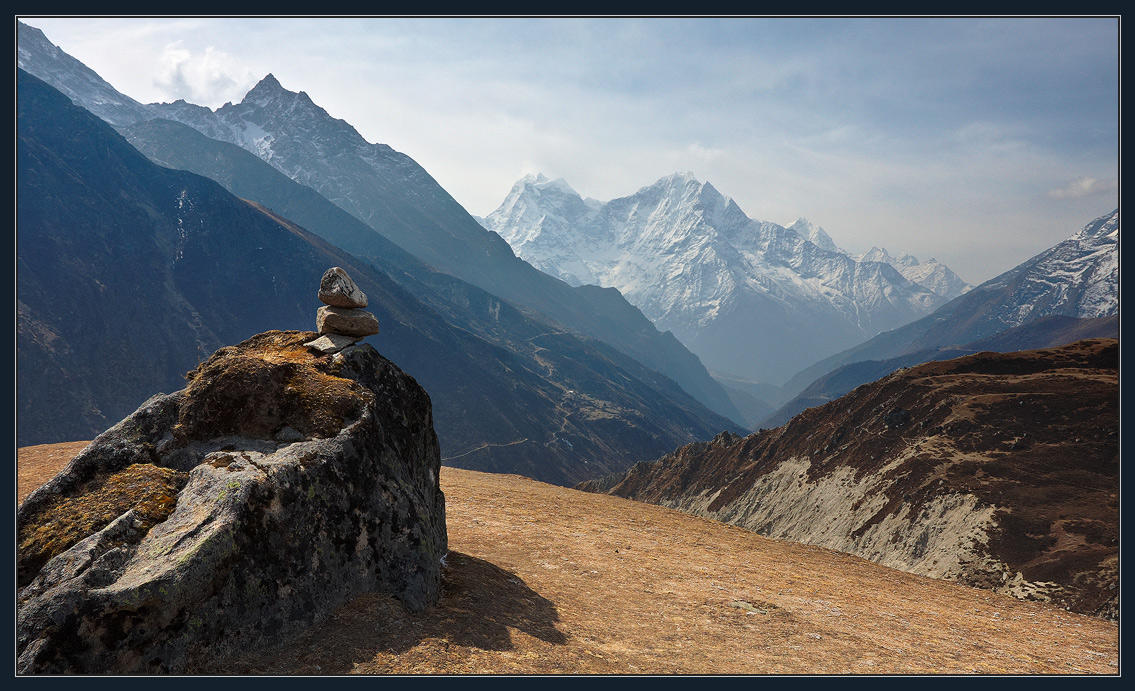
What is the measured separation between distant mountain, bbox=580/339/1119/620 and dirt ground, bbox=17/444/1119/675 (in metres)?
4.43

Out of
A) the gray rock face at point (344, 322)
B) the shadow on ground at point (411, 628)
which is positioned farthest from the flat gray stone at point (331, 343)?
the shadow on ground at point (411, 628)

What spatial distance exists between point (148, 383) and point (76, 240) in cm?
5470

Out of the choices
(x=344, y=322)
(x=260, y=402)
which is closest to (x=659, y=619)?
(x=260, y=402)

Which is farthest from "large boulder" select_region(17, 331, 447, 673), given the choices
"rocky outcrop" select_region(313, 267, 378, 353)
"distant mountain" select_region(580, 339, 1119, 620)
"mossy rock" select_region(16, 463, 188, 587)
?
"distant mountain" select_region(580, 339, 1119, 620)

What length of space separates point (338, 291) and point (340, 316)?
1.92ft

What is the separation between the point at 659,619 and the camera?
1280cm

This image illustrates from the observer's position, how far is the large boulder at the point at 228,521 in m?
8.19

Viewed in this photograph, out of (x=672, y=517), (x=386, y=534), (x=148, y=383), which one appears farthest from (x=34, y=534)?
(x=148, y=383)

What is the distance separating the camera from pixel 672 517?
94.9ft

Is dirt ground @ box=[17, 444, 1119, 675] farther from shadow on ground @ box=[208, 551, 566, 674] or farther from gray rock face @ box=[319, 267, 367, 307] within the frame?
gray rock face @ box=[319, 267, 367, 307]

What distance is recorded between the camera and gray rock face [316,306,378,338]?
46.3 feet

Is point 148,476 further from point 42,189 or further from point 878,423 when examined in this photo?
point 42,189

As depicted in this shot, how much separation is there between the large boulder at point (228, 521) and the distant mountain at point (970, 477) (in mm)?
23260

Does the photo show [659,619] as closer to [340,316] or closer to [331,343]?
[331,343]
